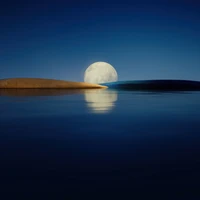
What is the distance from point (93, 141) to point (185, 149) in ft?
5.98

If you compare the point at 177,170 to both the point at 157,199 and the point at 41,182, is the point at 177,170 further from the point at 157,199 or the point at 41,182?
the point at 41,182

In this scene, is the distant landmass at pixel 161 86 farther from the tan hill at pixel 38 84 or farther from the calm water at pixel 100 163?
the calm water at pixel 100 163

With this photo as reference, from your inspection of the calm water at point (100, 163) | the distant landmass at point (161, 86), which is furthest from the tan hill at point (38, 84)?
the calm water at point (100, 163)

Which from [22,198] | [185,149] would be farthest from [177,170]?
[22,198]

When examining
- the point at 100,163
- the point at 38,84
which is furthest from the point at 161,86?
the point at 100,163

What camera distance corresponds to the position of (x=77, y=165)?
3.43 m

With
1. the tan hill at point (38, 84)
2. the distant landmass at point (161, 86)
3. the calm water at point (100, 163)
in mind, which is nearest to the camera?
the calm water at point (100, 163)

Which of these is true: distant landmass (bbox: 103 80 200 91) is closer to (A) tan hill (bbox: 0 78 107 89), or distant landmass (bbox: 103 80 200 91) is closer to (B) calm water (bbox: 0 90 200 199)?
(A) tan hill (bbox: 0 78 107 89)

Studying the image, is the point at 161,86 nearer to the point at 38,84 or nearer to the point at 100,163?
the point at 38,84

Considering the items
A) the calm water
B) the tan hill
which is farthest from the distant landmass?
the calm water

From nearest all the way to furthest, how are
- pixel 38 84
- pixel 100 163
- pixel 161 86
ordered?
pixel 100 163
pixel 38 84
pixel 161 86

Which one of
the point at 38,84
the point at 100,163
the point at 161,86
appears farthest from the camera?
the point at 161,86

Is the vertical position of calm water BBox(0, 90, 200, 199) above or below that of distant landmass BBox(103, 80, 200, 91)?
below

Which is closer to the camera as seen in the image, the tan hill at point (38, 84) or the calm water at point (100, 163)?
the calm water at point (100, 163)
